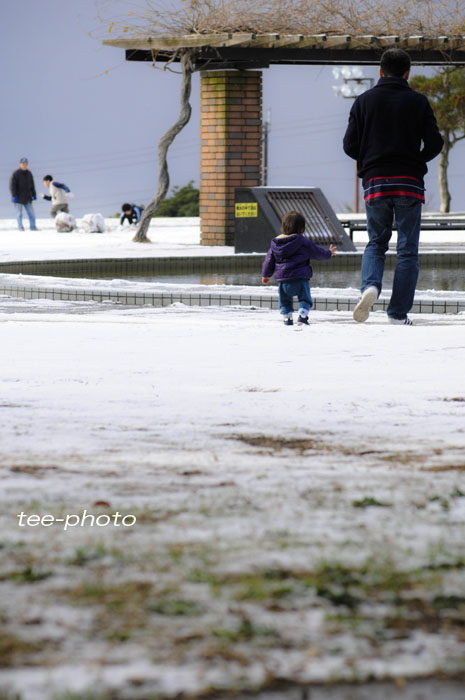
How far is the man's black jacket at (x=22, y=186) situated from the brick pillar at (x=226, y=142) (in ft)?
24.3

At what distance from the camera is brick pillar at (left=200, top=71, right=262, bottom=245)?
18.7 metres

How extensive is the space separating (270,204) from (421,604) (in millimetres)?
14724

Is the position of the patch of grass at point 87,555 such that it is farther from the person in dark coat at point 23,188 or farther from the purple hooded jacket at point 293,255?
the person in dark coat at point 23,188

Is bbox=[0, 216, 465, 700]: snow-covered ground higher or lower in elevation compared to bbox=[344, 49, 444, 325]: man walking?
lower

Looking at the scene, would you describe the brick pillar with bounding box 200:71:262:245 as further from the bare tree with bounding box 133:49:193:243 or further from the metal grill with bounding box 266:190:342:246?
the metal grill with bounding box 266:190:342:246

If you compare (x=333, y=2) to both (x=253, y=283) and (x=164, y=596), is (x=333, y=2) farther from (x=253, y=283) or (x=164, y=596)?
(x=164, y=596)

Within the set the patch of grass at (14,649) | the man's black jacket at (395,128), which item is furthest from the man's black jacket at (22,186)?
the patch of grass at (14,649)

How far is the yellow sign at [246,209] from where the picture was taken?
16734 mm

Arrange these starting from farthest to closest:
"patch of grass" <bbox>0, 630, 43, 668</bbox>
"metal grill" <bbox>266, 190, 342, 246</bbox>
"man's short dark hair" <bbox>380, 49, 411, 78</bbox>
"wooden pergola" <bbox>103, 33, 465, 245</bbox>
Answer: "wooden pergola" <bbox>103, 33, 465, 245</bbox> → "metal grill" <bbox>266, 190, 342, 246</bbox> → "man's short dark hair" <bbox>380, 49, 411, 78</bbox> → "patch of grass" <bbox>0, 630, 43, 668</bbox>

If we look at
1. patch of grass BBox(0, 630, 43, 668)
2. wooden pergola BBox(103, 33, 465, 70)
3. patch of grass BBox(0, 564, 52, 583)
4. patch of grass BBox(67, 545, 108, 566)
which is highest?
wooden pergola BBox(103, 33, 465, 70)

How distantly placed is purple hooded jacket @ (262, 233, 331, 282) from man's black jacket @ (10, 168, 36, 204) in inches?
717

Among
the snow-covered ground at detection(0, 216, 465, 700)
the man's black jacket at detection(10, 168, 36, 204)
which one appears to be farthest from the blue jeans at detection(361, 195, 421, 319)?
the man's black jacket at detection(10, 168, 36, 204)

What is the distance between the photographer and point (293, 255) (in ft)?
26.8

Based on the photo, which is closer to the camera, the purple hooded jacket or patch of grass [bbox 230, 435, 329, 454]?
patch of grass [bbox 230, 435, 329, 454]
